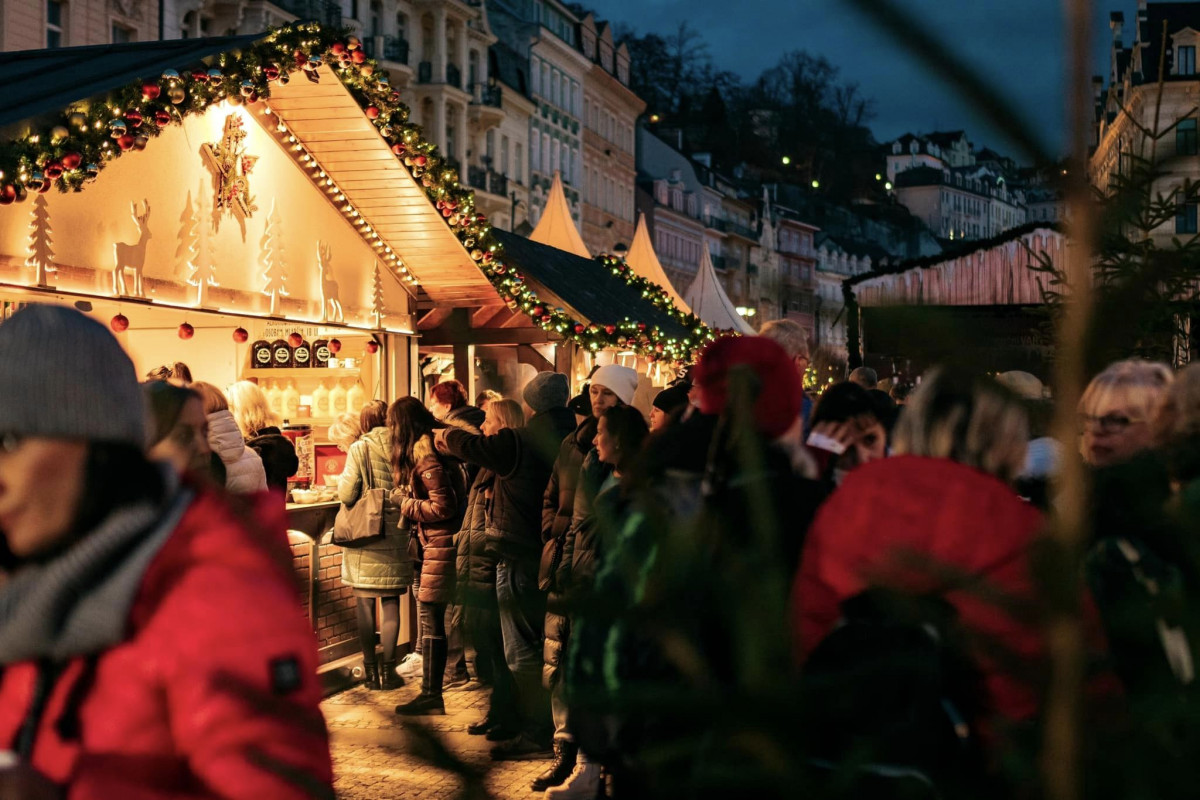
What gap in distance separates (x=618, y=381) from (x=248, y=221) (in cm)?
478

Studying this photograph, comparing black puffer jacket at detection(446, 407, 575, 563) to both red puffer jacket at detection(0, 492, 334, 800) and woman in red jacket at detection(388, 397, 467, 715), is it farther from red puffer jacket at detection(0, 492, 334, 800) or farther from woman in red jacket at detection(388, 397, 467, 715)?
red puffer jacket at detection(0, 492, 334, 800)

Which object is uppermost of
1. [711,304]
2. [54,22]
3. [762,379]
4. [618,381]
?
[54,22]

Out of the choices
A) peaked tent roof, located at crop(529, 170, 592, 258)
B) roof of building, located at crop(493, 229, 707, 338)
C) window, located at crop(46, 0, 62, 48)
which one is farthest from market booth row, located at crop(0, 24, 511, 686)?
window, located at crop(46, 0, 62, 48)

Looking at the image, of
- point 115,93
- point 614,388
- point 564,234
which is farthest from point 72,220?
point 564,234

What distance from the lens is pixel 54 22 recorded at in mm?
23484

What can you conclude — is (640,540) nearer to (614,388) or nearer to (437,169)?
(614,388)

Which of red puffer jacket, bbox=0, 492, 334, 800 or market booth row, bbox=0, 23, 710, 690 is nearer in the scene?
red puffer jacket, bbox=0, 492, 334, 800

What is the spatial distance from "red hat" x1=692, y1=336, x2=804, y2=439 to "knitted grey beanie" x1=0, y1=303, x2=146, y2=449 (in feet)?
2.39

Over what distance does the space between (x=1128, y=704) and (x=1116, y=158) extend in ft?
1.28

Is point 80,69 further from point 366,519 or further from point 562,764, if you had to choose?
point 562,764

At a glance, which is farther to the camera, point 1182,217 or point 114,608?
point 1182,217

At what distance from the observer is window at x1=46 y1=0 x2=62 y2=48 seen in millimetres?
23266

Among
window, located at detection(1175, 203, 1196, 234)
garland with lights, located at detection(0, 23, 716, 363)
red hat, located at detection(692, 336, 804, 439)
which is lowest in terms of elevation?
red hat, located at detection(692, 336, 804, 439)

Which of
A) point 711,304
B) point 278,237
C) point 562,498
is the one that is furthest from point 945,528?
point 711,304
